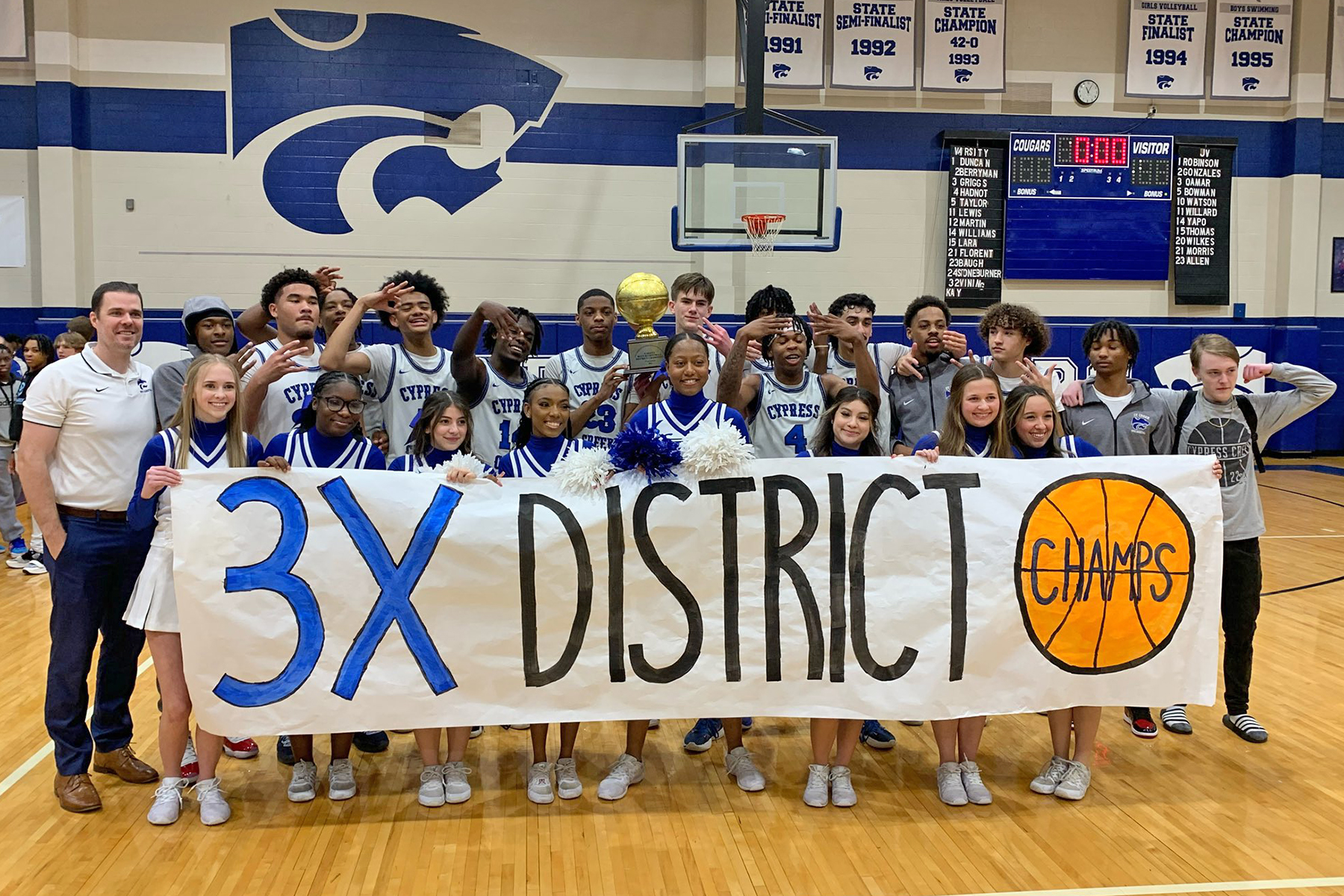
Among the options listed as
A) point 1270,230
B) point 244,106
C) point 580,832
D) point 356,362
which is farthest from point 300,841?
point 1270,230

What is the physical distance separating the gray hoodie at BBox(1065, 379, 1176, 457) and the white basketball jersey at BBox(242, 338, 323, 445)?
126 inches

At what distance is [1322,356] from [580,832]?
13.0 metres

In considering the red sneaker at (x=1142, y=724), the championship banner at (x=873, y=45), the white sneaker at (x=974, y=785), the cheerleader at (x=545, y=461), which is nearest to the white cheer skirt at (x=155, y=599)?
the cheerleader at (x=545, y=461)

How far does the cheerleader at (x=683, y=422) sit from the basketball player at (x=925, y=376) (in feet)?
3.69

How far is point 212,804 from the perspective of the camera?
3.33 meters

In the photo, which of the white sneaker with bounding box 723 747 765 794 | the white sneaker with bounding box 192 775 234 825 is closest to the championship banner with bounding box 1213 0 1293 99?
the white sneaker with bounding box 723 747 765 794

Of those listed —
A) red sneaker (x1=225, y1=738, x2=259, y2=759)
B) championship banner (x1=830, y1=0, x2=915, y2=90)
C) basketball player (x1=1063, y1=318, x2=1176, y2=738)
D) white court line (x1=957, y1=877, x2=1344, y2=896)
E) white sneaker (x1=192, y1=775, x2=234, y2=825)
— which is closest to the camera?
white court line (x1=957, y1=877, x2=1344, y2=896)

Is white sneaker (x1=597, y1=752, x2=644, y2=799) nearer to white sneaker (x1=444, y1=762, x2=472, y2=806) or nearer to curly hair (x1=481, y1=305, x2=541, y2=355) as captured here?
white sneaker (x1=444, y1=762, x2=472, y2=806)

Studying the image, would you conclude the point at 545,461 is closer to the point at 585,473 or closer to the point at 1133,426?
the point at 585,473

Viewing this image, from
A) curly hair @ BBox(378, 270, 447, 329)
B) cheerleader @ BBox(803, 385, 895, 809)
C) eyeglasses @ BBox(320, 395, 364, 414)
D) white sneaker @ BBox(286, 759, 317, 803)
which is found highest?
curly hair @ BBox(378, 270, 447, 329)

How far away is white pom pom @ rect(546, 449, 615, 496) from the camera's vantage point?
3.43 metres

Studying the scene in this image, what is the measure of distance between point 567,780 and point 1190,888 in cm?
195

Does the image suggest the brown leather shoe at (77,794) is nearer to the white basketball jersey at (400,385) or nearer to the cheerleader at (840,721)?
the white basketball jersey at (400,385)

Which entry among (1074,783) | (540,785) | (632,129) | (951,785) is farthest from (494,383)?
(632,129)
